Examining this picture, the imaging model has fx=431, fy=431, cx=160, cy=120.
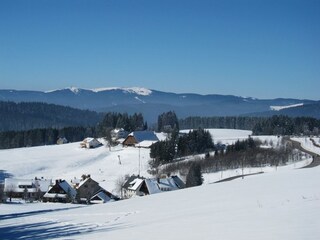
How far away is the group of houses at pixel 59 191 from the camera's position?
41.4 m

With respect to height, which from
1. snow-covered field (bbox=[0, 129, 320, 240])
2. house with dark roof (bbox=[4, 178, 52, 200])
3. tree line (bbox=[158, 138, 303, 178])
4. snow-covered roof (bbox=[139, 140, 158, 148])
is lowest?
house with dark roof (bbox=[4, 178, 52, 200])

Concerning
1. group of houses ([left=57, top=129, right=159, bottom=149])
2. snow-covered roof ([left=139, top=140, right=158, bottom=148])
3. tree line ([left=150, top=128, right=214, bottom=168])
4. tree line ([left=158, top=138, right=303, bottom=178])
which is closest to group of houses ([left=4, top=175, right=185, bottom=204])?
tree line ([left=158, top=138, right=303, bottom=178])

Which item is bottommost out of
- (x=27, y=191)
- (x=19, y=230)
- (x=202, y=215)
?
(x=27, y=191)

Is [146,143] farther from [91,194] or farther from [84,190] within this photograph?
[91,194]

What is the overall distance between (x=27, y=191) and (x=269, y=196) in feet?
129

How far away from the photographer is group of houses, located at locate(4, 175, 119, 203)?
136ft

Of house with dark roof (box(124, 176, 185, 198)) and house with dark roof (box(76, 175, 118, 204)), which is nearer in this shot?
house with dark roof (box(76, 175, 118, 204))

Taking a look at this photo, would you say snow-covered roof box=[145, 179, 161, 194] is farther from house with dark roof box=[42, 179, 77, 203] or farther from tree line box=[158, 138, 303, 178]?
tree line box=[158, 138, 303, 178]

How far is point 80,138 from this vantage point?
11394 centimetres

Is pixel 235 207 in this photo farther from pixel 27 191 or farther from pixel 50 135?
pixel 50 135

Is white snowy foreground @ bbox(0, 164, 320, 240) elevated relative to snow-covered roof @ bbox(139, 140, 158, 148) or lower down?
elevated

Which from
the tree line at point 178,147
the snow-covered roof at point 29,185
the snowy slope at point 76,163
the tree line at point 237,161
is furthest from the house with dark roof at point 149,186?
the tree line at point 178,147

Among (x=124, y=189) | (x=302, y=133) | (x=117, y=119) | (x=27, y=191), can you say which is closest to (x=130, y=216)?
(x=124, y=189)

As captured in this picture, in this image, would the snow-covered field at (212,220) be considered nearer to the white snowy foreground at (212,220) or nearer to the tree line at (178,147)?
the white snowy foreground at (212,220)
